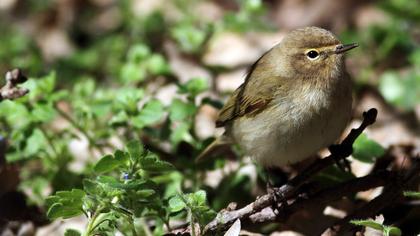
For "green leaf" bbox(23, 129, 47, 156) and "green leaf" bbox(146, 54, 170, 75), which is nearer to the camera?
"green leaf" bbox(23, 129, 47, 156)

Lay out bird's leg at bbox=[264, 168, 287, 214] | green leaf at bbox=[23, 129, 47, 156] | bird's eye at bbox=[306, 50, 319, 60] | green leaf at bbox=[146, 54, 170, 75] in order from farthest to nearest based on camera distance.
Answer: green leaf at bbox=[146, 54, 170, 75]
green leaf at bbox=[23, 129, 47, 156]
bird's eye at bbox=[306, 50, 319, 60]
bird's leg at bbox=[264, 168, 287, 214]

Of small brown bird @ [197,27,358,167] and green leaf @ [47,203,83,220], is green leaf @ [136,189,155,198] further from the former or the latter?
small brown bird @ [197,27,358,167]

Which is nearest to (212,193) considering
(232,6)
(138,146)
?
(138,146)

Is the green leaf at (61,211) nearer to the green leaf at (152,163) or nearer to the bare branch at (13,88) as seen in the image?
the green leaf at (152,163)

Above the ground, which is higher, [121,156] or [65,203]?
[121,156]

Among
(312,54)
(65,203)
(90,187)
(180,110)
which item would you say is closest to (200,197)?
(90,187)

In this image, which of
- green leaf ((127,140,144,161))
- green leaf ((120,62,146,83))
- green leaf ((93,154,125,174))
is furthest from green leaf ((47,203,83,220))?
green leaf ((120,62,146,83))

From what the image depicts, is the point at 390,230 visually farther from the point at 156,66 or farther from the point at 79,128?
the point at 156,66
